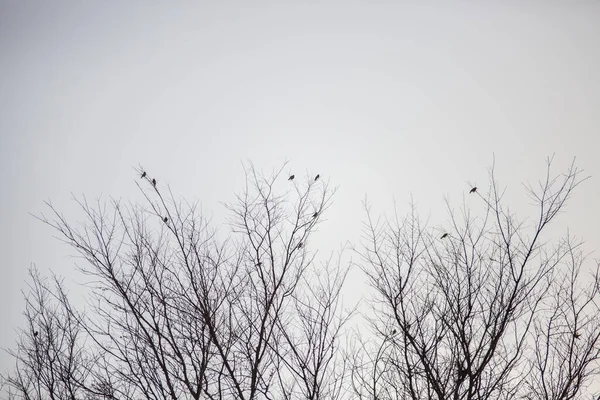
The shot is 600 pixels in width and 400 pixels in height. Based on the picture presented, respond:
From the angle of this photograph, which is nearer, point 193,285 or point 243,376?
point 243,376

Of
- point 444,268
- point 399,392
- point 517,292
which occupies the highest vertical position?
point 444,268

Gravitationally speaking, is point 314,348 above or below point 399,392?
above

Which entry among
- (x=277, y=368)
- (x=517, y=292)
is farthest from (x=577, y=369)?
(x=277, y=368)

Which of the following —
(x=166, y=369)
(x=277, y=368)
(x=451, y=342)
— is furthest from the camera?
(x=277, y=368)

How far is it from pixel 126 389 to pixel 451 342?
4.18 m

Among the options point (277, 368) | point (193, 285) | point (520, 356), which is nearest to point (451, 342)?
point (520, 356)

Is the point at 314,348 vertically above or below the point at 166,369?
above

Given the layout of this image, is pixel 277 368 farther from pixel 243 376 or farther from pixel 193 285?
pixel 193 285

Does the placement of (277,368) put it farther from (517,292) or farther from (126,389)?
(517,292)

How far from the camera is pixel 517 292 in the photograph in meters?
5.93

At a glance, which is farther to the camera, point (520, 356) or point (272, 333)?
point (272, 333)

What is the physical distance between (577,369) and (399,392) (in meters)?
2.49

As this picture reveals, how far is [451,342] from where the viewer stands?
5.85m

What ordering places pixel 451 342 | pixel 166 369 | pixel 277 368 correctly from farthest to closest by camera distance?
pixel 277 368 < pixel 451 342 < pixel 166 369
